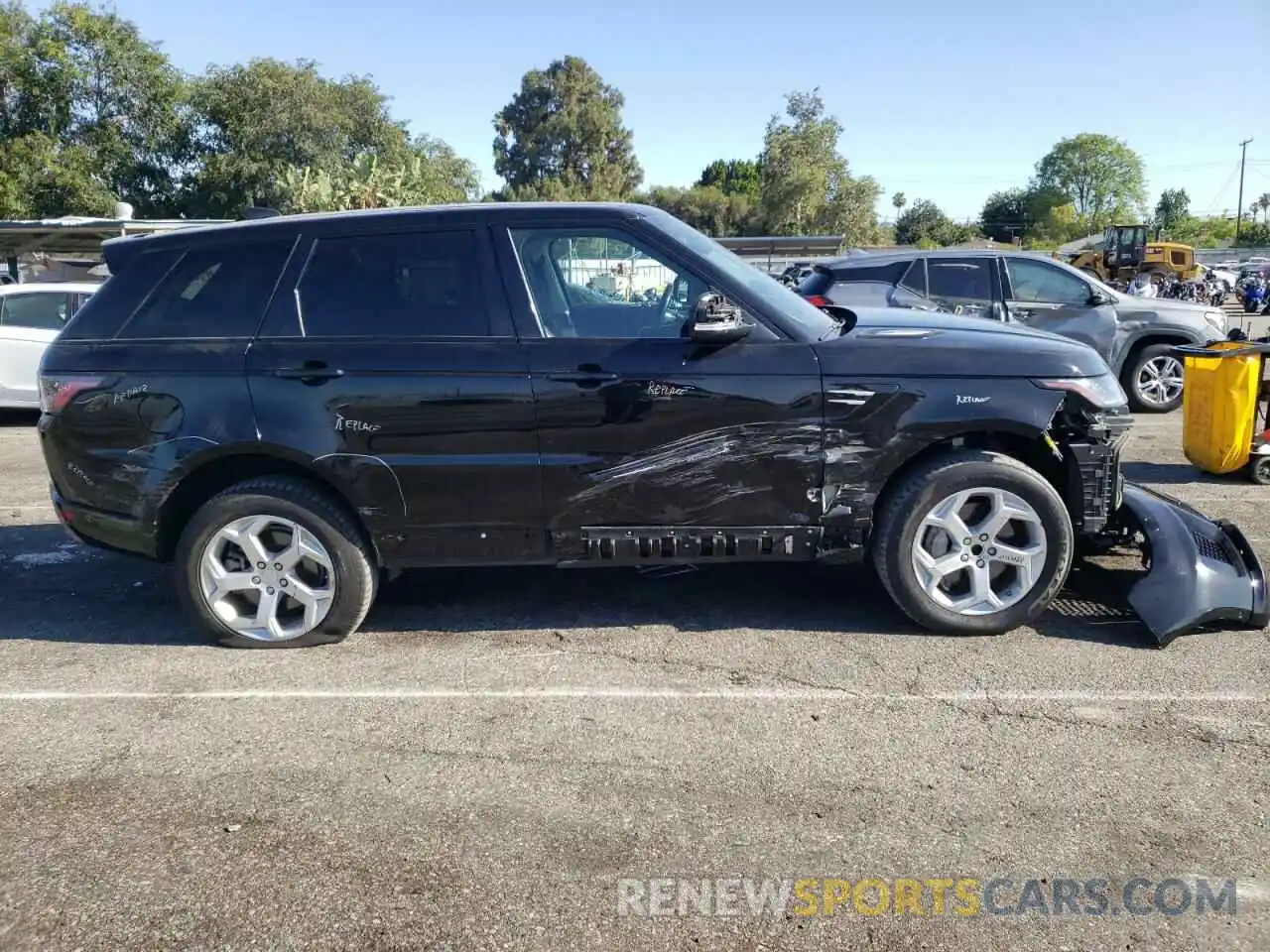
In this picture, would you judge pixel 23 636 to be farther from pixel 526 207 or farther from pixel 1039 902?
pixel 1039 902

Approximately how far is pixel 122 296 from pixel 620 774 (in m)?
3.18

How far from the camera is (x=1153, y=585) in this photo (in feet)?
14.3

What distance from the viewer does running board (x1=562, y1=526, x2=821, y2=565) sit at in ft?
14.2

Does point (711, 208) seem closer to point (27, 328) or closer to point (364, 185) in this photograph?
point (364, 185)

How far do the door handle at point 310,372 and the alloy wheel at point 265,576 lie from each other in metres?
0.64

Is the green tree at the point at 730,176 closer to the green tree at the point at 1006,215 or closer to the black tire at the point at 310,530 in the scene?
the green tree at the point at 1006,215

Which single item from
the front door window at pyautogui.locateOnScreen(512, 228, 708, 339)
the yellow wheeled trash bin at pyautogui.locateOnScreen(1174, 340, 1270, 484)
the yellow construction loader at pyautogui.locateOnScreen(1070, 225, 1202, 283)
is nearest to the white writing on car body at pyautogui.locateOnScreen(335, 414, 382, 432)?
the front door window at pyautogui.locateOnScreen(512, 228, 708, 339)

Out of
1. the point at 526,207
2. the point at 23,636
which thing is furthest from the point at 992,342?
the point at 23,636

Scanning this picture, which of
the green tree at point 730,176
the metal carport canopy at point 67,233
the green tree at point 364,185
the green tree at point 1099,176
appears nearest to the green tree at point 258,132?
the green tree at point 364,185

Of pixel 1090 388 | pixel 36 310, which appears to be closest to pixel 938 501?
pixel 1090 388

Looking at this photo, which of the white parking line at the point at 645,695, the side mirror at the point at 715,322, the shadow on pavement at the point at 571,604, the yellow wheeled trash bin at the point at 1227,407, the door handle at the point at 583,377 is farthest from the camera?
the yellow wheeled trash bin at the point at 1227,407

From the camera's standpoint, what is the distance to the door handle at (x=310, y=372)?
4.25 meters

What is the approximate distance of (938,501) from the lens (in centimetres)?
425

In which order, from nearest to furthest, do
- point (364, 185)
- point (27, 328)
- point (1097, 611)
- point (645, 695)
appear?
point (645, 695) → point (1097, 611) → point (27, 328) → point (364, 185)
